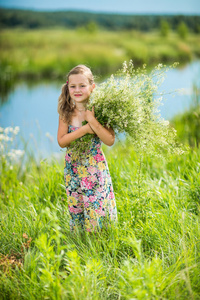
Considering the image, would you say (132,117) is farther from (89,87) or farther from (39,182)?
(39,182)

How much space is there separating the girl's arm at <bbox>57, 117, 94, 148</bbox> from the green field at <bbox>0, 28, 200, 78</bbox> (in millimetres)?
15812

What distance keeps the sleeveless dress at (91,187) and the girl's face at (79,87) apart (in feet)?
0.71

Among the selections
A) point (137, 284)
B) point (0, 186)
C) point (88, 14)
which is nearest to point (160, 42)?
point (88, 14)

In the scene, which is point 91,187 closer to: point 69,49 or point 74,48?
point 69,49

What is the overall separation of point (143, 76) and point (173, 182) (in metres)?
1.26

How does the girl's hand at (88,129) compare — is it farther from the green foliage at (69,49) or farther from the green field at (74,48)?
the green field at (74,48)

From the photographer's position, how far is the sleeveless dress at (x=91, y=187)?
6.89 feet

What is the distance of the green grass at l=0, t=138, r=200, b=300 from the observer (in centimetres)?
158

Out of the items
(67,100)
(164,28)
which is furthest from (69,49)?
(67,100)

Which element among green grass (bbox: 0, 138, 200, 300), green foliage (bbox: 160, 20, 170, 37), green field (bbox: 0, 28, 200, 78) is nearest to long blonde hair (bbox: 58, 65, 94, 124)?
green grass (bbox: 0, 138, 200, 300)

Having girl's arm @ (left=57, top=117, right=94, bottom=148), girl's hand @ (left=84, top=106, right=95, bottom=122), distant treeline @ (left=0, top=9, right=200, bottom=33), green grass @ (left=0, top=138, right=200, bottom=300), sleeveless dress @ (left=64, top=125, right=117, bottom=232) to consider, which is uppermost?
distant treeline @ (left=0, top=9, right=200, bottom=33)

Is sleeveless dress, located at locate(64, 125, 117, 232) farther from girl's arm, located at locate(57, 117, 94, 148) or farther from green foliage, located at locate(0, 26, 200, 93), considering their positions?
green foliage, located at locate(0, 26, 200, 93)

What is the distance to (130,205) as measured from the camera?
8.10 ft

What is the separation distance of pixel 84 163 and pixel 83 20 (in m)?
29.8
